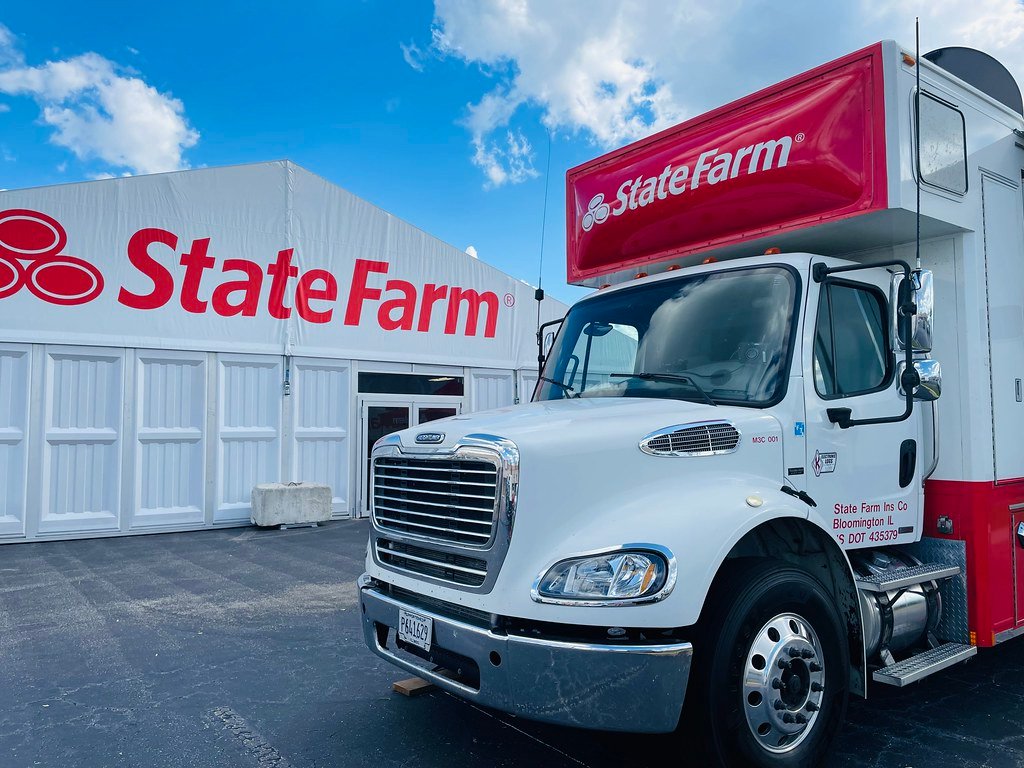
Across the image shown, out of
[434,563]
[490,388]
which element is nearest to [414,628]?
[434,563]

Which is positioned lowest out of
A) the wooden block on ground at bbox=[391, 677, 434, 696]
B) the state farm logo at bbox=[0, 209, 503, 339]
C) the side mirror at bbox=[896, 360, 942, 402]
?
the wooden block on ground at bbox=[391, 677, 434, 696]

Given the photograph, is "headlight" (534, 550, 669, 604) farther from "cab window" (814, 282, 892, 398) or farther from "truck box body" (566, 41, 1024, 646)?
"truck box body" (566, 41, 1024, 646)

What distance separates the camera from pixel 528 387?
16.4 meters

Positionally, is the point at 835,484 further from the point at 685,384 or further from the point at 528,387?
the point at 528,387

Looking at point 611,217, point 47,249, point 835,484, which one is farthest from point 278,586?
point 47,249

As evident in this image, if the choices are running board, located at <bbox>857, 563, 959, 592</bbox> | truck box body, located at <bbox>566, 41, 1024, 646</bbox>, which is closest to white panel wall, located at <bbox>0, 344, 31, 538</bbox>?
truck box body, located at <bbox>566, 41, 1024, 646</bbox>

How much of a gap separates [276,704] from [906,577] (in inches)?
145

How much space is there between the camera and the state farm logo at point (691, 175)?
14.6 feet

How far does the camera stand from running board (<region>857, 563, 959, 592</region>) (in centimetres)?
394

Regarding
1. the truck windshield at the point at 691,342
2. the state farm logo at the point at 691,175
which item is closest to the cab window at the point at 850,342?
the truck windshield at the point at 691,342

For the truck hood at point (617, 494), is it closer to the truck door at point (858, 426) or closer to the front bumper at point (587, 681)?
the front bumper at point (587, 681)

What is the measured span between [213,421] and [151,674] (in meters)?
7.81

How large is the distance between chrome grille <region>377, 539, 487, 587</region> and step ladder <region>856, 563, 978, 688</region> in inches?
81.9

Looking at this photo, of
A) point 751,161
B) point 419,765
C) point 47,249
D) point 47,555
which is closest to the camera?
point 419,765
